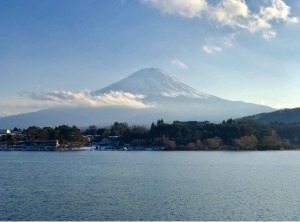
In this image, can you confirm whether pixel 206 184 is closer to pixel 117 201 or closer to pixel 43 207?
pixel 117 201

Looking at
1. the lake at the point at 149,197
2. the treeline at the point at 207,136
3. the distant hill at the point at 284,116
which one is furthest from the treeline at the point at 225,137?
the lake at the point at 149,197

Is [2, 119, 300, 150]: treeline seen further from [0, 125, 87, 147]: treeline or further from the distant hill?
the distant hill

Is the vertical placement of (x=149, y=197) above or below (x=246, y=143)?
below

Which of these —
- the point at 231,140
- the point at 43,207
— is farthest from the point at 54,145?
the point at 43,207

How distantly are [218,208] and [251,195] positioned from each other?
259 centimetres

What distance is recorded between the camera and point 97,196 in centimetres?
1427

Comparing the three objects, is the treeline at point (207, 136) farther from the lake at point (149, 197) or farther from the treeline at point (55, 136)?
the lake at point (149, 197)

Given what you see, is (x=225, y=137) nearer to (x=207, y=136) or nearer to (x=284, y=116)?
(x=207, y=136)

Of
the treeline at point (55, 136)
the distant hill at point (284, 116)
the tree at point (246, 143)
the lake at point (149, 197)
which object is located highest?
the distant hill at point (284, 116)

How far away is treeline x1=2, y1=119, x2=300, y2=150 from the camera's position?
5088cm

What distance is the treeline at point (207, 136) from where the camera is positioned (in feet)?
167

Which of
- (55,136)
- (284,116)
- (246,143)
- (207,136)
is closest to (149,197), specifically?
(246,143)

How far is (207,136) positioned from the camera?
171 feet

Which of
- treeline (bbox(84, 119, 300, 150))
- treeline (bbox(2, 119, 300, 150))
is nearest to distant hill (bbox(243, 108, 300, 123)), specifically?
treeline (bbox(2, 119, 300, 150))
